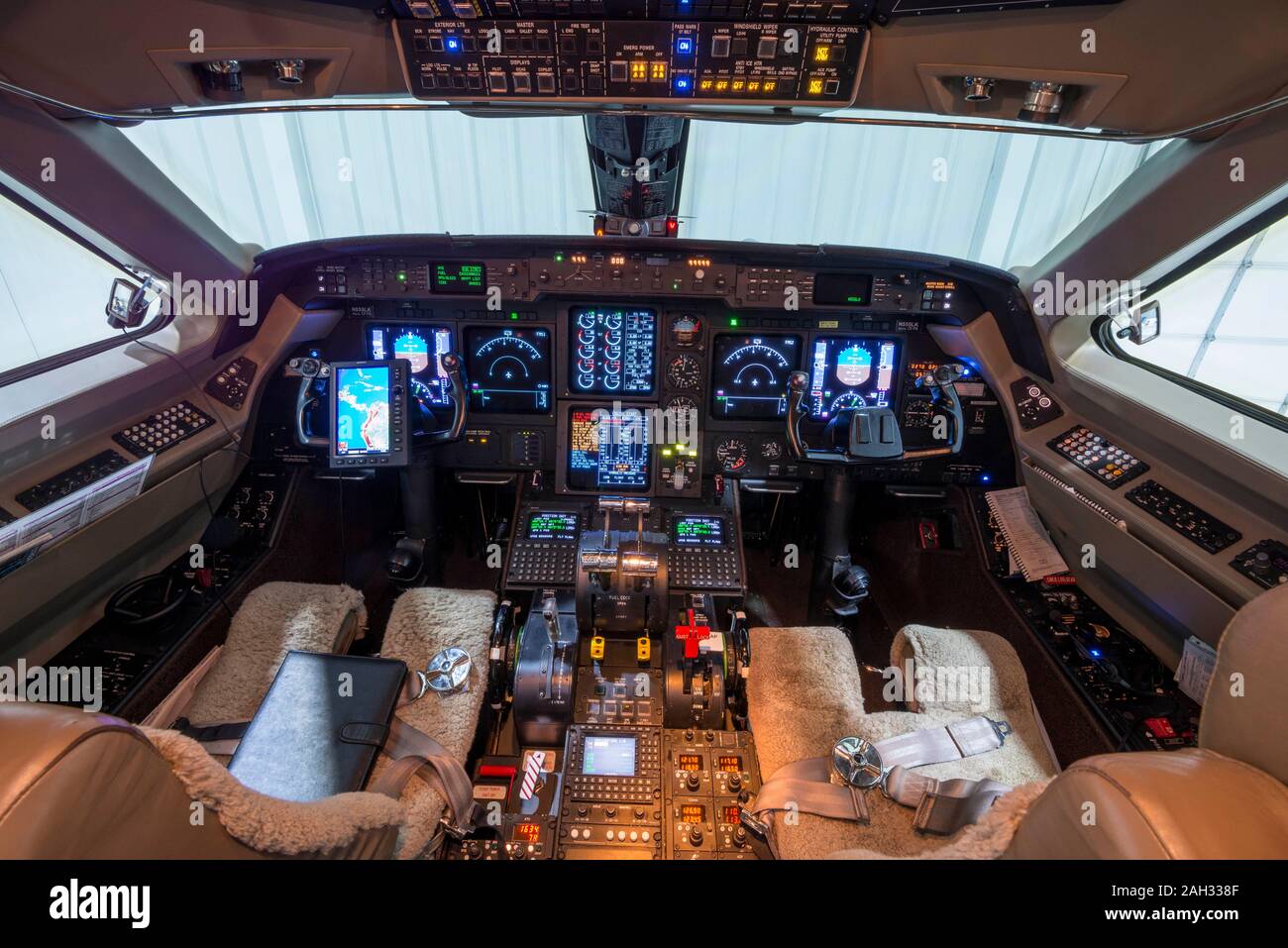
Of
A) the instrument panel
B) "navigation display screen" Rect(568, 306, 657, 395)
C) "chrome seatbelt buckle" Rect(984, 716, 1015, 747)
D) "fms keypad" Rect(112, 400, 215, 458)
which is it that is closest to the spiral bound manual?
the instrument panel

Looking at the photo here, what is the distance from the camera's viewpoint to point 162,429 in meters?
2.39

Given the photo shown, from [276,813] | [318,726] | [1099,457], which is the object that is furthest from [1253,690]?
[318,726]

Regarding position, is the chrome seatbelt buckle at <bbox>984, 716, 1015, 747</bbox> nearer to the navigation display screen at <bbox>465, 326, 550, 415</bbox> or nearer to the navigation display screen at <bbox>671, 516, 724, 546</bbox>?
the navigation display screen at <bbox>671, 516, 724, 546</bbox>

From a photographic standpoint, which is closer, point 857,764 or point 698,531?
point 857,764

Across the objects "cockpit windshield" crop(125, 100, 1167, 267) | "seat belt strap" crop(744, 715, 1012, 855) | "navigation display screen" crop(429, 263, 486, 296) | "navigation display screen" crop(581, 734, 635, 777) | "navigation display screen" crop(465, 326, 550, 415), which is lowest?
"navigation display screen" crop(581, 734, 635, 777)

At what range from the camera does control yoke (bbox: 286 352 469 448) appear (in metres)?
2.37

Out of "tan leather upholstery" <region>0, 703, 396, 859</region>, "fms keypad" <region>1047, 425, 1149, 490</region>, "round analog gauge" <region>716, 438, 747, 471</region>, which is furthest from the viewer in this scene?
"round analog gauge" <region>716, 438, 747, 471</region>

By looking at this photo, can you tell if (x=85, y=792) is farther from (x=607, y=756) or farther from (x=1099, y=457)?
(x=1099, y=457)

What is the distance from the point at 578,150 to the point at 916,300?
1914 mm

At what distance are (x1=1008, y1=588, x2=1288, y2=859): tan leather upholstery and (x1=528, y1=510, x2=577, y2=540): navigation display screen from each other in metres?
2.06

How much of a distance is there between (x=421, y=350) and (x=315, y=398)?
0.52 metres
